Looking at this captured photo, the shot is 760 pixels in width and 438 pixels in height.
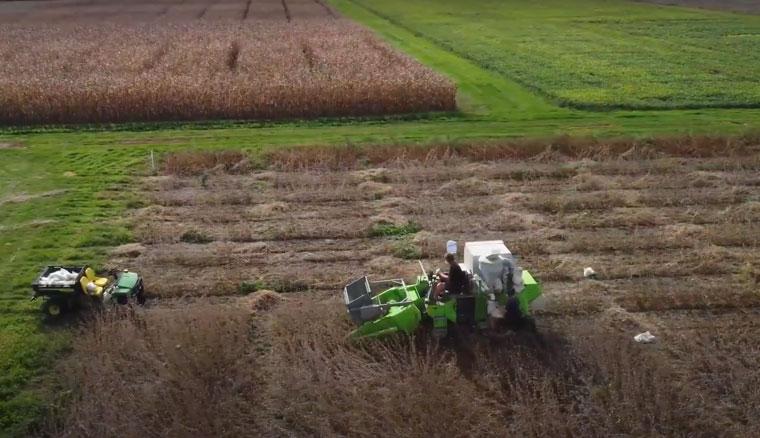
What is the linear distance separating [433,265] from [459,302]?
2902 millimetres

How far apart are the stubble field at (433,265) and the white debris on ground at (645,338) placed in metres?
0.22

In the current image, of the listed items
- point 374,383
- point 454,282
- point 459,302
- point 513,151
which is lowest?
point 374,383

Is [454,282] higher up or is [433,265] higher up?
[454,282]

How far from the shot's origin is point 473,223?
1622 centimetres

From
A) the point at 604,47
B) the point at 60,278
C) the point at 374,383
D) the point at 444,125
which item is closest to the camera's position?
the point at 374,383

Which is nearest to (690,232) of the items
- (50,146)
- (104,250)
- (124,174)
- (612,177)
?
(612,177)

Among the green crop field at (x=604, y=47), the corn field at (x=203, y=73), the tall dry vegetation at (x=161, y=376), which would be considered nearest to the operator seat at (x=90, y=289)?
the tall dry vegetation at (x=161, y=376)

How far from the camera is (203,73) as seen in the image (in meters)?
29.3

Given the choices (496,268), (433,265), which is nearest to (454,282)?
(496,268)

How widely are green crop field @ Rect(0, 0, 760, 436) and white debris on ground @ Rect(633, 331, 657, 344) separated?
29.2 feet

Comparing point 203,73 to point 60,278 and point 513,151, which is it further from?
point 60,278

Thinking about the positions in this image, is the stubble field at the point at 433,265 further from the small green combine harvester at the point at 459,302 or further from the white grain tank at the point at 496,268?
the white grain tank at the point at 496,268

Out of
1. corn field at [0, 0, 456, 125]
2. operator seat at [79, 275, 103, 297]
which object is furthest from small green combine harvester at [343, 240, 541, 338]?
corn field at [0, 0, 456, 125]

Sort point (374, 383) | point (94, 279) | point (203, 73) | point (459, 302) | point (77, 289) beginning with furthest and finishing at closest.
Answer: point (203, 73)
point (94, 279)
point (77, 289)
point (459, 302)
point (374, 383)
